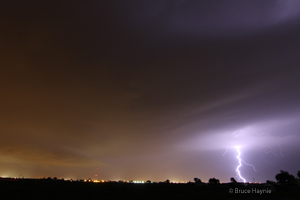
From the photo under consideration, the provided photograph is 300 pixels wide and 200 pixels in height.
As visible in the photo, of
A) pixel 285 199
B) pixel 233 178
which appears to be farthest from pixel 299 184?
pixel 285 199

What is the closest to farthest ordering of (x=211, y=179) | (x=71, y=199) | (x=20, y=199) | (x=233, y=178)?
(x=20, y=199) < (x=71, y=199) < (x=233, y=178) < (x=211, y=179)

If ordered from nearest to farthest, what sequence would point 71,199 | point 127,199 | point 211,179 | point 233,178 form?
point 71,199, point 127,199, point 233,178, point 211,179

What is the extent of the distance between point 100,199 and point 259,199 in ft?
104

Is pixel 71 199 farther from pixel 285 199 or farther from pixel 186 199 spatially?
pixel 285 199

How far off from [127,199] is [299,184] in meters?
97.5

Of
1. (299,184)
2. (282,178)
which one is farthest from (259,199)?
(282,178)

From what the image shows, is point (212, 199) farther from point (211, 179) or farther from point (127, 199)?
point (211, 179)

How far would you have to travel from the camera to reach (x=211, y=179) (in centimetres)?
15212

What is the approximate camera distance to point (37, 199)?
3447cm

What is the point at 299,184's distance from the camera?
97.5m

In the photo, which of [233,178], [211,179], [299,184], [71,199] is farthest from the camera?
[211,179]

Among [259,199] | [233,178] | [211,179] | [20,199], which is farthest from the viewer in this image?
[211,179]

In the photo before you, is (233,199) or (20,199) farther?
(233,199)

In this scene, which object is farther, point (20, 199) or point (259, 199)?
point (259, 199)
